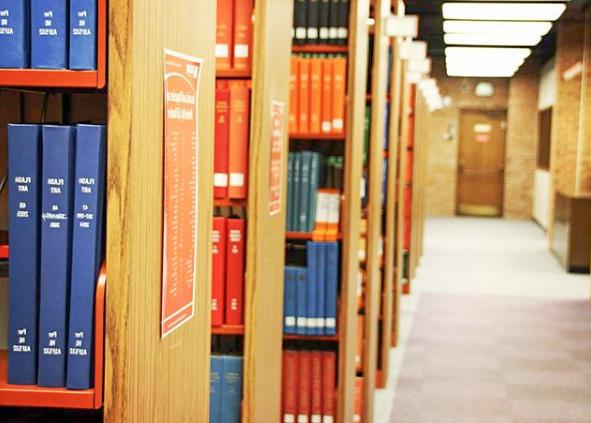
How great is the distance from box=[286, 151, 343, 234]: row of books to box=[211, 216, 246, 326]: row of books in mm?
1053

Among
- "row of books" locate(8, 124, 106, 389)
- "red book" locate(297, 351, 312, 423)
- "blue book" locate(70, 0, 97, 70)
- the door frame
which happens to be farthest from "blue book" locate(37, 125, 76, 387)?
the door frame

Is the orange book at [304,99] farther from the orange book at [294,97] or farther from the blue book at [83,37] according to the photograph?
the blue book at [83,37]

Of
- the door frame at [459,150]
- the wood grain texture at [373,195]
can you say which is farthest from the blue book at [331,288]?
the door frame at [459,150]

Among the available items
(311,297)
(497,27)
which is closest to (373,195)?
(311,297)

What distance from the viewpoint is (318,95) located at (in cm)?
438

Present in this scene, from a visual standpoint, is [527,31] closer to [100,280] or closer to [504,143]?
[100,280]

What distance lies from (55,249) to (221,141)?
1.53 meters

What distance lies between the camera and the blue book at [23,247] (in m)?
1.64

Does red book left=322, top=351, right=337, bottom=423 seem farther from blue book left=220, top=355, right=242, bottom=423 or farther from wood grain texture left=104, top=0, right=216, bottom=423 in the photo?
wood grain texture left=104, top=0, right=216, bottom=423

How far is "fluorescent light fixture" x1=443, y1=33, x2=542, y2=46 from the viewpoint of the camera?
9.51m

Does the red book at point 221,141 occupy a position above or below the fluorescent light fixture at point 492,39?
below

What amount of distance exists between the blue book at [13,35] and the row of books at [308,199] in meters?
2.65

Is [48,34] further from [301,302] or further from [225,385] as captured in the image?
[301,302]

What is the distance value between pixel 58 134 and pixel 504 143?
20.4 metres
